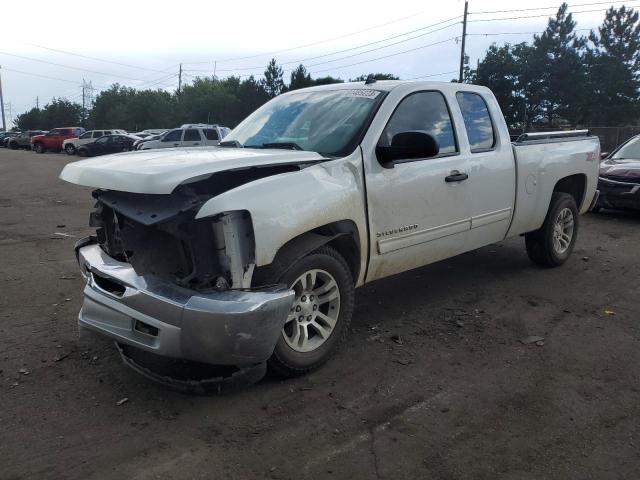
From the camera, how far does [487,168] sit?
4875mm

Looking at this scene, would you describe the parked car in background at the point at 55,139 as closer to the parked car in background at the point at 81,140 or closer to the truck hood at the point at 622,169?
the parked car in background at the point at 81,140

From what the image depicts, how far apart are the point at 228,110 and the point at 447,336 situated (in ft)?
246

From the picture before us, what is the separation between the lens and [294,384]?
347 cm

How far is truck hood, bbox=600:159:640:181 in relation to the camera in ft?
31.4

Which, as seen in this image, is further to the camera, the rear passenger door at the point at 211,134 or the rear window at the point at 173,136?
the rear window at the point at 173,136

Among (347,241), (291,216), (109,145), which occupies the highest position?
(109,145)

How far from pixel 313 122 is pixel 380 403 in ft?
7.40

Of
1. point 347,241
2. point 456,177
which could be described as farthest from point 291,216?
point 456,177

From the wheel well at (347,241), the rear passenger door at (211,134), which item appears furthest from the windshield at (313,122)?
the rear passenger door at (211,134)

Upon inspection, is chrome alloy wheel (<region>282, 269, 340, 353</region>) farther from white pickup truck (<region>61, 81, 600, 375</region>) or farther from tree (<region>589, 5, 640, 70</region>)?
tree (<region>589, 5, 640, 70</region>)

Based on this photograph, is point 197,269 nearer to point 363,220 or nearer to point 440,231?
point 363,220

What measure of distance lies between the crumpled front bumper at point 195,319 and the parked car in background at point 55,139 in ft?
128

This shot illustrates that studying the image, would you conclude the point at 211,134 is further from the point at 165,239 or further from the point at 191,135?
the point at 165,239

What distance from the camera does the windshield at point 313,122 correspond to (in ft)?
13.1
